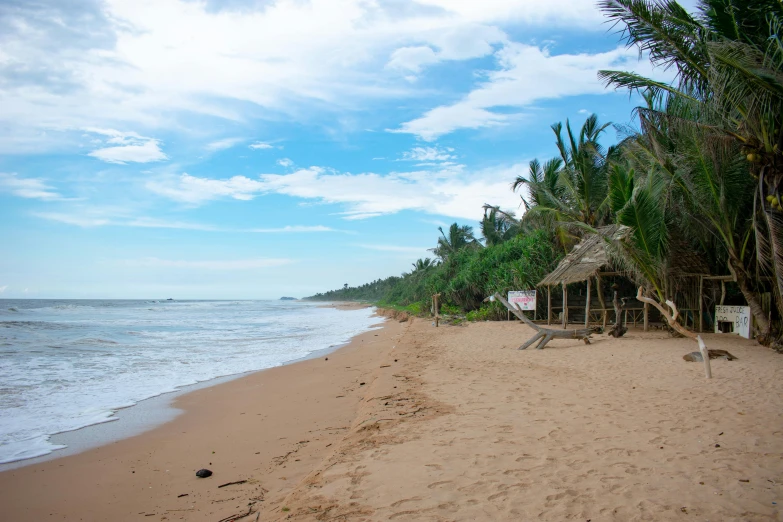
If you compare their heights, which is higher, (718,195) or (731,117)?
(731,117)

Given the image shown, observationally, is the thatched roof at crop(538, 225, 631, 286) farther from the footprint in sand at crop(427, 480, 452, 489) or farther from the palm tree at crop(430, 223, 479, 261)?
the palm tree at crop(430, 223, 479, 261)

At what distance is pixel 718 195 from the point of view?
34.6ft

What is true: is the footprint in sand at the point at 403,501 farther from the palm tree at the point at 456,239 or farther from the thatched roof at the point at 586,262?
the palm tree at the point at 456,239

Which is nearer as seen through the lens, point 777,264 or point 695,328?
point 777,264

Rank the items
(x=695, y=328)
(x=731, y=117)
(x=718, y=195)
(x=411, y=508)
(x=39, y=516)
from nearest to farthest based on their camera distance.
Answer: (x=411, y=508)
(x=39, y=516)
(x=731, y=117)
(x=718, y=195)
(x=695, y=328)

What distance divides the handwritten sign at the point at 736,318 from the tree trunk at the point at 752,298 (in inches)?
18.9

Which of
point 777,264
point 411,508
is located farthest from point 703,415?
point 777,264

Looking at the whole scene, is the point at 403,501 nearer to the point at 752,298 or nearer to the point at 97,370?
the point at 97,370

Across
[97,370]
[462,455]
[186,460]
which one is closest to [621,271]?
[462,455]

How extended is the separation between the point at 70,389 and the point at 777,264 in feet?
41.9

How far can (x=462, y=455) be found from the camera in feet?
13.8

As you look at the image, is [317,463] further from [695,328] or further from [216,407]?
[695,328]

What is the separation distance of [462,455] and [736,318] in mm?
11123

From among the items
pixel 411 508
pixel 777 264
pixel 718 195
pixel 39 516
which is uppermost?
pixel 718 195
